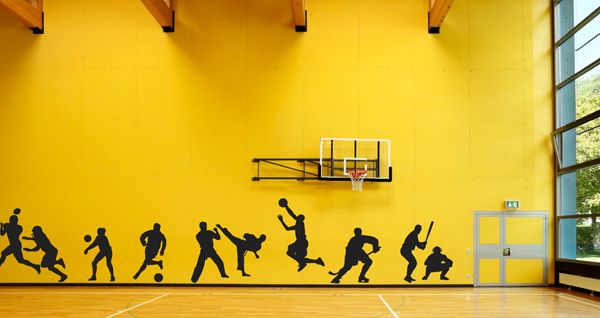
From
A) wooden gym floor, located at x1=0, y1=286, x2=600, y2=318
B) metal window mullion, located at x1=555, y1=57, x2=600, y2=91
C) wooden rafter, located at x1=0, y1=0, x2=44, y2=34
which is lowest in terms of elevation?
wooden gym floor, located at x1=0, y1=286, x2=600, y2=318

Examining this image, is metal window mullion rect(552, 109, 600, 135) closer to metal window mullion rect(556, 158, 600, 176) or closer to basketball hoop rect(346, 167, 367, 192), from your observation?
metal window mullion rect(556, 158, 600, 176)

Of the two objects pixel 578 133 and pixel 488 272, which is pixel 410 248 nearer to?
pixel 488 272

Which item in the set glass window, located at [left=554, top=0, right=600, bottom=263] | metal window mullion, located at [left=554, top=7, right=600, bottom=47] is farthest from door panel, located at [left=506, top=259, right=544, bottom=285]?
metal window mullion, located at [left=554, top=7, right=600, bottom=47]

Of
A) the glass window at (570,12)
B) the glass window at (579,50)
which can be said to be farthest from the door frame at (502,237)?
the glass window at (570,12)

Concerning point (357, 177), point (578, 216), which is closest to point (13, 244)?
point (357, 177)

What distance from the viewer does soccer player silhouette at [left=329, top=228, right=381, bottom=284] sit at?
42.8ft

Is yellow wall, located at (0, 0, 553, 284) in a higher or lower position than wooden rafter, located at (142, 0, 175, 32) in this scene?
lower

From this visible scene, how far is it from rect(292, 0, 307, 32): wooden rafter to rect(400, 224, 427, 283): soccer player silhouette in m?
5.08

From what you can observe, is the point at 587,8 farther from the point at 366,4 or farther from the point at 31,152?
the point at 31,152

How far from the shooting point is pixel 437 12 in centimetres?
1277

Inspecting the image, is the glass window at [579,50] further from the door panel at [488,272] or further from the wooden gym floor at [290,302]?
the wooden gym floor at [290,302]

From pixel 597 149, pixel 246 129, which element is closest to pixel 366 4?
pixel 246 129

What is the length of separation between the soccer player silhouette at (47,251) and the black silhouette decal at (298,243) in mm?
4890

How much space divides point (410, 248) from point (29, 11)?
382 inches
